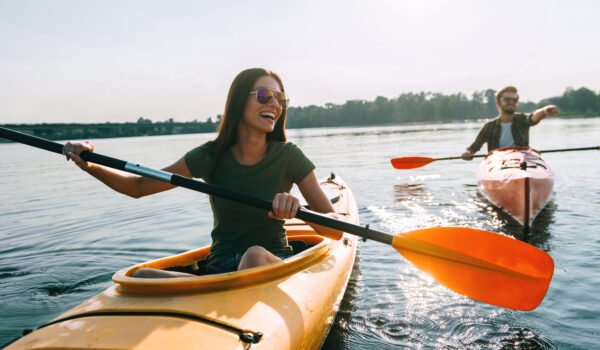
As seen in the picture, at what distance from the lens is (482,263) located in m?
2.86

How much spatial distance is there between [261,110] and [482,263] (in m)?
1.92

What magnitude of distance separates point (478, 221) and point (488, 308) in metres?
3.01

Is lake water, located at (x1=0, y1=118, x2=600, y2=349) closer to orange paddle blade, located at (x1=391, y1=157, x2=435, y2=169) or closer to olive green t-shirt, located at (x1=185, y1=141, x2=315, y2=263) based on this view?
orange paddle blade, located at (x1=391, y1=157, x2=435, y2=169)

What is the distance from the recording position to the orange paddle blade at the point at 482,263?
2.76 meters

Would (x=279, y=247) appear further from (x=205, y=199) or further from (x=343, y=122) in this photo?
(x=343, y=122)

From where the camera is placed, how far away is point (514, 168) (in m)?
6.12

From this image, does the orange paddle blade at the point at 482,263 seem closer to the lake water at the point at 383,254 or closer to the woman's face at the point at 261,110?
the lake water at the point at 383,254

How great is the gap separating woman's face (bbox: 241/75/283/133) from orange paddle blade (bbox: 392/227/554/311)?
1198mm

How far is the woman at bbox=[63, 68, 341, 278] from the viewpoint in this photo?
262 centimetres

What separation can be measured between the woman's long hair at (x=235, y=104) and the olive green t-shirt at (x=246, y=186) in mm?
80

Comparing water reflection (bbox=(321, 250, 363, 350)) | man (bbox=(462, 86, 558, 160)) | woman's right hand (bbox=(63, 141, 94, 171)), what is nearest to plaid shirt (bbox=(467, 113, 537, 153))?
man (bbox=(462, 86, 558, 160))

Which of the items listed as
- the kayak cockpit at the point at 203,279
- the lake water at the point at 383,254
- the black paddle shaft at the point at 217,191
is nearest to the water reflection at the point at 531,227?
the lake water at the point at 383,254

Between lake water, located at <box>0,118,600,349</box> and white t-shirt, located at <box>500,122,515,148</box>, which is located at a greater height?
white t-shirt, located at <box>500,122,515,148</box>

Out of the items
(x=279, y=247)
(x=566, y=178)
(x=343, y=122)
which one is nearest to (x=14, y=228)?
(x=279, y=247)
